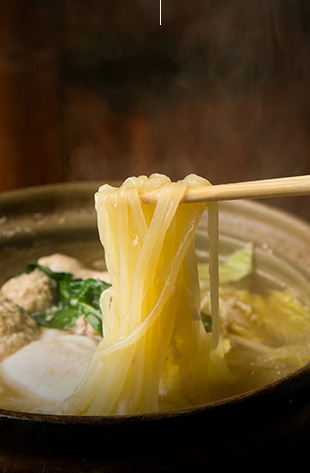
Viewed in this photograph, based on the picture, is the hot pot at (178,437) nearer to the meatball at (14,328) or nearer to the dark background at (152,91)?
the meatball at (14,328)

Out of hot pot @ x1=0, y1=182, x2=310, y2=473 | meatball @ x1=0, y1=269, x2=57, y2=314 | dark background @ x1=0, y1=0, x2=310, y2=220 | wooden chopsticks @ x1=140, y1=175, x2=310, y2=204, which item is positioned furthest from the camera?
dark background @ x1=0, y1=0, x2=310, y2=220

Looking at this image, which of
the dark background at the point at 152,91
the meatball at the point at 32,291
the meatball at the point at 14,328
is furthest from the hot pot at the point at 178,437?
Result: the dark background at the point at 152,91

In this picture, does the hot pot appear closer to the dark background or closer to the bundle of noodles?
the bundle of noodles

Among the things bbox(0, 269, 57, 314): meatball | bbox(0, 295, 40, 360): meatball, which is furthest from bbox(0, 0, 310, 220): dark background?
bbox(0, 295, 40, 360): meatball

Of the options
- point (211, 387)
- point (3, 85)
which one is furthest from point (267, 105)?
point (211, 387)

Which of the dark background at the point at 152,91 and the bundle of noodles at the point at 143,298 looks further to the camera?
the dark background at the point at 152,91

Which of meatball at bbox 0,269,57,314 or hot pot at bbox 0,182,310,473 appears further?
meatball at bbox 0,269,57,314

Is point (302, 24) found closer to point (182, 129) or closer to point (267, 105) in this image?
point (267, 105)
